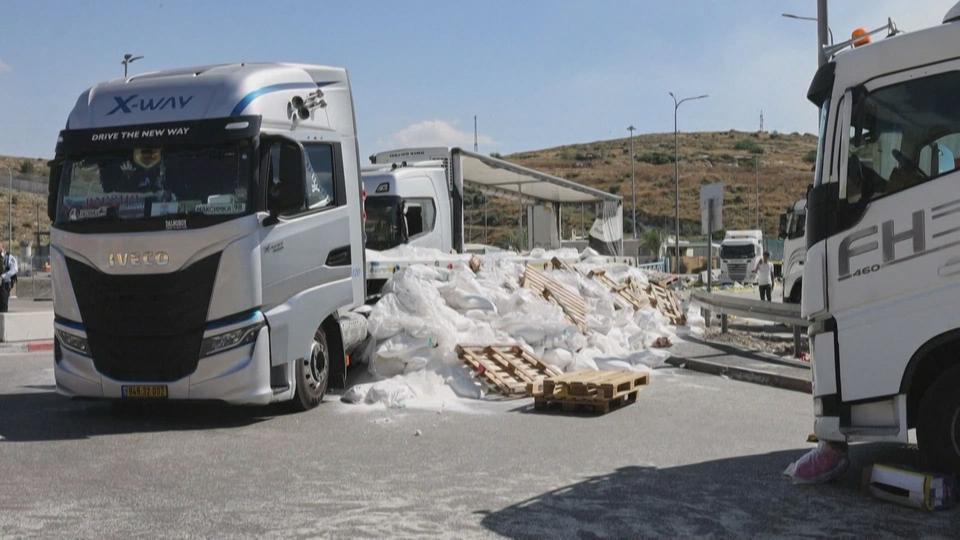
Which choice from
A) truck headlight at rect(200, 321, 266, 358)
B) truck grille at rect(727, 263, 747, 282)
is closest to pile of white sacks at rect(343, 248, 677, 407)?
truck headlight at rect(200, 321, 266, 358)

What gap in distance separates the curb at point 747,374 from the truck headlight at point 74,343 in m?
8.10

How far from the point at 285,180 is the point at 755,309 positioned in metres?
8.96

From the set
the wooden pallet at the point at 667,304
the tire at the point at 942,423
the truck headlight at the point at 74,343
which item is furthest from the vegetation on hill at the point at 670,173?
the tire at the point at 942,423

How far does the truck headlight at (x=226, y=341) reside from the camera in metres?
9.52

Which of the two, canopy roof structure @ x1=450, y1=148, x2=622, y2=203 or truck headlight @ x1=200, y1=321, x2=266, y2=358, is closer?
truck headlight @ x1=200, y1=321, x2=266, y2=358

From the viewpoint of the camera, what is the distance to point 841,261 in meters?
6.83

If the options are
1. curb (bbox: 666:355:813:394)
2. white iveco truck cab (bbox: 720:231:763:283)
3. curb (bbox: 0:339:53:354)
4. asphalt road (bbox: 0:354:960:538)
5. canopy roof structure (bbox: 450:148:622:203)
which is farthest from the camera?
white iveco truck cab (bbox: 720:231:763:283)

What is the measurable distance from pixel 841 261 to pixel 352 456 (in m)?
4.29

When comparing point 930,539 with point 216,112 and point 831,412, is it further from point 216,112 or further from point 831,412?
point 216,112

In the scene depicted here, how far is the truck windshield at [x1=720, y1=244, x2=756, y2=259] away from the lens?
44.8 m

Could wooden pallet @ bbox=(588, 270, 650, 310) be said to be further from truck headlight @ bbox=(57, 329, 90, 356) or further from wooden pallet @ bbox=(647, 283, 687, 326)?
truck headlight @ bbox=(57, 329, 90, 356)

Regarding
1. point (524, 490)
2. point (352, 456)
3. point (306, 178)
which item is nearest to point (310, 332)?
point (306, 178)

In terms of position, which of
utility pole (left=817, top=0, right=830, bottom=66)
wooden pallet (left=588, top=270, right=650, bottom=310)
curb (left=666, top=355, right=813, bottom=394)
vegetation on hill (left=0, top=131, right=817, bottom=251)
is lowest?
curb (left=666, top=355, right=813, bottom=394)

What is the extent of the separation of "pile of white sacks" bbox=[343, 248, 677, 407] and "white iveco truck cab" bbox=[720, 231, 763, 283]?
1191 inches
